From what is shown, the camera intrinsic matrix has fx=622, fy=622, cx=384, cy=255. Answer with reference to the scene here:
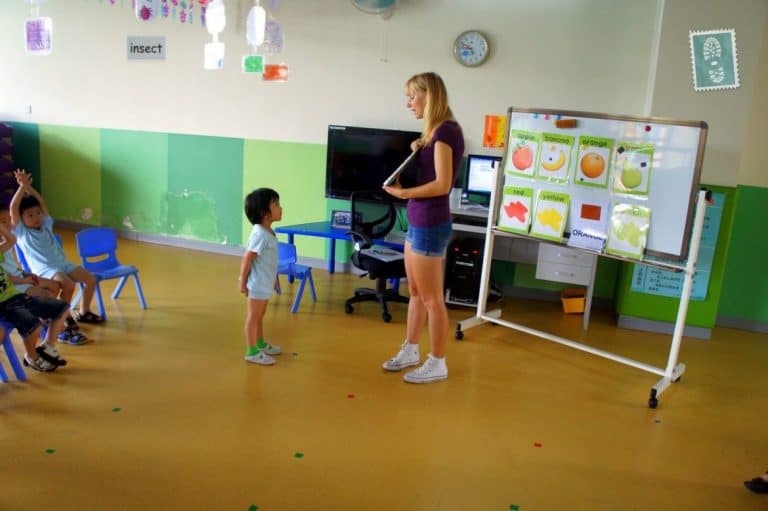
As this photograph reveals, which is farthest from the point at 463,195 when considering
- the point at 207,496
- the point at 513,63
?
the point at 207,496

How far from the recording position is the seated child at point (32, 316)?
295 cm

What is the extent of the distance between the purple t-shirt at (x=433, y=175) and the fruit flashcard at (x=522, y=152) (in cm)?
95

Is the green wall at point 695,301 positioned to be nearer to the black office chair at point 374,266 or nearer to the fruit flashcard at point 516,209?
the fruit flashcard at point 516,209

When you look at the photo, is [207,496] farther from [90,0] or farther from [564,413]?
[90,0]

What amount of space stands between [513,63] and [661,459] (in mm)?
3416

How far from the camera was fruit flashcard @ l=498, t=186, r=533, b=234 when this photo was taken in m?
3.92

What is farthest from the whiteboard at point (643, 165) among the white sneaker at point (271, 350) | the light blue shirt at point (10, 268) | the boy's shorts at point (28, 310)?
the light blue shirt at point (10, 268)

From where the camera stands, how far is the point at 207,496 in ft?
7.29

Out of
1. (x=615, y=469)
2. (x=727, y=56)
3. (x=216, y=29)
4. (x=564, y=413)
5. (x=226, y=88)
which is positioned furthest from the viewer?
(x=226, y=88)

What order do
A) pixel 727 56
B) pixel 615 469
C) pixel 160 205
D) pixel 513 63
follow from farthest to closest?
pixel 160 205, pixel 513 63, pixel 727 56, pixel 615 469

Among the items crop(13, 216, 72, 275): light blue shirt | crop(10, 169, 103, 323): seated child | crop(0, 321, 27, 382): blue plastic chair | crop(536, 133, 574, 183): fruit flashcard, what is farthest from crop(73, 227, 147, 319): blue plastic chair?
crop(536, 133, 574, 183): fruit flashcard

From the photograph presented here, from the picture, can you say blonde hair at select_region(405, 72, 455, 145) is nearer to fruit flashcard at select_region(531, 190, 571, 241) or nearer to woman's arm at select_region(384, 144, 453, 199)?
woman's arm at select_region(384, 144, 453, 199)

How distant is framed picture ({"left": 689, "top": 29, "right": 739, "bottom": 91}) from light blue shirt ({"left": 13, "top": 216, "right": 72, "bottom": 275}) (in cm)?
424

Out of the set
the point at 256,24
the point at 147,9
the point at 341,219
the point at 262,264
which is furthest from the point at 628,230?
the point at 147,9
